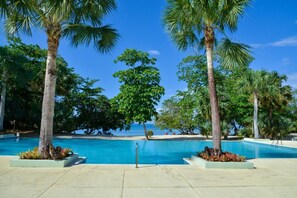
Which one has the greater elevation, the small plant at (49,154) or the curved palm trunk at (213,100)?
the curved palm trunk at (213,100)

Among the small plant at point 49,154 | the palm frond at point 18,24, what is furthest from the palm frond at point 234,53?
the palm frond at point 18,24

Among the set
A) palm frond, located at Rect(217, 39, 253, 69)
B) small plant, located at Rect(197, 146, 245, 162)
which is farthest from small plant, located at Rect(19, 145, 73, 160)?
palm frond, located at Rect(217, 39, 253, 69)

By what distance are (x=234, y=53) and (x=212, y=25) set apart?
4.27 feet

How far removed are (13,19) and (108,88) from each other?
19198mm

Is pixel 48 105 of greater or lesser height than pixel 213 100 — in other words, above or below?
below

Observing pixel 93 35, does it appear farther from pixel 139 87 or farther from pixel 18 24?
pixel 139 87

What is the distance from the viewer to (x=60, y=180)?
230 inches

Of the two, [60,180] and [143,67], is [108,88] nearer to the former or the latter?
[143,67]

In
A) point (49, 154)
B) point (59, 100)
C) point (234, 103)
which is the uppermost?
point (59, 100)

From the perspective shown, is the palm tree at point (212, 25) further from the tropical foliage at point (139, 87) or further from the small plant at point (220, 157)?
the tropical foliage at point (139, 87)

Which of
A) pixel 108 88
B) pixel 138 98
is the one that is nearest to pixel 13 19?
pixel 138 98

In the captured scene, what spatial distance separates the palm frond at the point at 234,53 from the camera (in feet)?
29.7

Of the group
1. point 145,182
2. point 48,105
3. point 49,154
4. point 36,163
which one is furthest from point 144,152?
point 145,182

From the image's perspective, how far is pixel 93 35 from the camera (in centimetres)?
888
